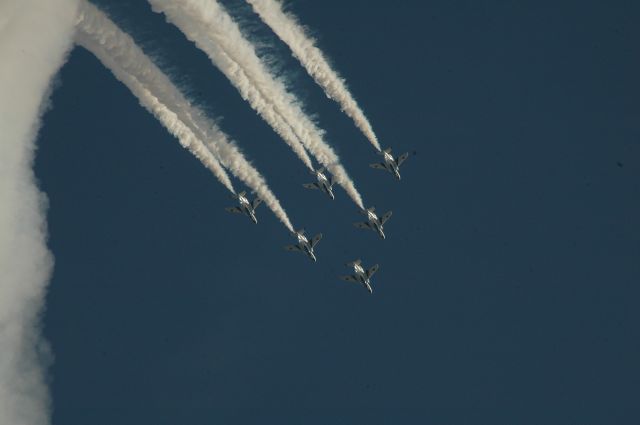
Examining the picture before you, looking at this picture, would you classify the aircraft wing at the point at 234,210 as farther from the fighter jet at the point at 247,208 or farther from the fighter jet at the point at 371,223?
the fighter jet at the point at 371,223

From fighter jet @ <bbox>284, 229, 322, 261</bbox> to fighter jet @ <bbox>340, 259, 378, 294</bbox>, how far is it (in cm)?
244

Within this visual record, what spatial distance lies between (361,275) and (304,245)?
369 centimetres

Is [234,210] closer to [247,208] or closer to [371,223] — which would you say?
[247,208]

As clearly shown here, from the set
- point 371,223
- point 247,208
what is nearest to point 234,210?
point 247,208

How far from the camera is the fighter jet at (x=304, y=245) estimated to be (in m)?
64.1

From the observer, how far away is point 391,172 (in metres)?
65.4

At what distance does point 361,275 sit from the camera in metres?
65.8

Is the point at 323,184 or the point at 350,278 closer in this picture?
the point at 323,184

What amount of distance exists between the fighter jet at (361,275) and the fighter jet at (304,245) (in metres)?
2.44

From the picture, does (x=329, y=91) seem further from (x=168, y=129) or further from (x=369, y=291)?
(x=369, y=291)

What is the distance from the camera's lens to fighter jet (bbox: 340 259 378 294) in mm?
65688

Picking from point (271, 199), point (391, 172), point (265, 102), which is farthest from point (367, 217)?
point (265, 102)

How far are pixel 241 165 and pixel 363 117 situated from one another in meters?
5.81

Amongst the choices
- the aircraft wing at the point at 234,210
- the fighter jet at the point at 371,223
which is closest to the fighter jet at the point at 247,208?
the aircraft wing at the point at 234,210
